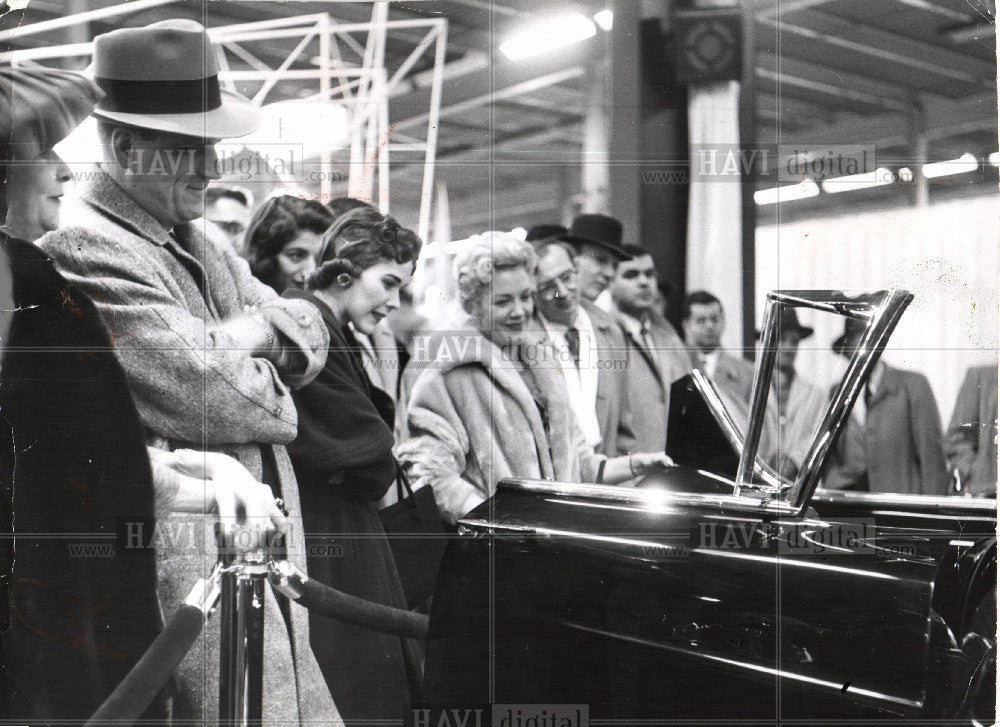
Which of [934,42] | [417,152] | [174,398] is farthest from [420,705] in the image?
[934,42]

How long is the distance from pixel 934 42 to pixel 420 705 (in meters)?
2.37

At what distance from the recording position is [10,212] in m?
2.49

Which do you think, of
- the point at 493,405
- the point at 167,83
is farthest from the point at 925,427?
the point at 167,83

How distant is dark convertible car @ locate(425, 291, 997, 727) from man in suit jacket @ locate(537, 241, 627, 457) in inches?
6.5

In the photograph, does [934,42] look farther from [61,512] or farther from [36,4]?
[61,512]

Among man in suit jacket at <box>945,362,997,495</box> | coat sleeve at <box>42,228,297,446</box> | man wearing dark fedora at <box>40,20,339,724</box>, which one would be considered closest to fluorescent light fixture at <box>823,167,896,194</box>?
man in suit jacket at <box>945,362,997,495</box>

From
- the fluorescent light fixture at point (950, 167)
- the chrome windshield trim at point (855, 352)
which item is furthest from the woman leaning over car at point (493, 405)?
the fluorescent light fixture at point (950, 167)

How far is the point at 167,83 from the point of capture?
8.10 ft

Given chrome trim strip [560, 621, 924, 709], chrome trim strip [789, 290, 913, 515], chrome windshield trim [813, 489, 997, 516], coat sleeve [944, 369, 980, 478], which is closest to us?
chrome trim strip [560, 621, 924, 709]

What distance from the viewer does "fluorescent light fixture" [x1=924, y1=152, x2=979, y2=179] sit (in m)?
2.60

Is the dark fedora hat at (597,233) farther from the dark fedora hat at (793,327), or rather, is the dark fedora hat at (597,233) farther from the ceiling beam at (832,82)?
the ceiling beam at (832,82)

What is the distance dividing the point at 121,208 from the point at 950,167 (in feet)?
7.56

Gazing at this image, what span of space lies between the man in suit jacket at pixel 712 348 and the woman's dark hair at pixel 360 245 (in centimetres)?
78

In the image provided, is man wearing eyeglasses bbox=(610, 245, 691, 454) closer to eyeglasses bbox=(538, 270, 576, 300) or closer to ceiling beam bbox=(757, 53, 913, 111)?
eyeglasses bbox=(538, 270, 576, 300)
